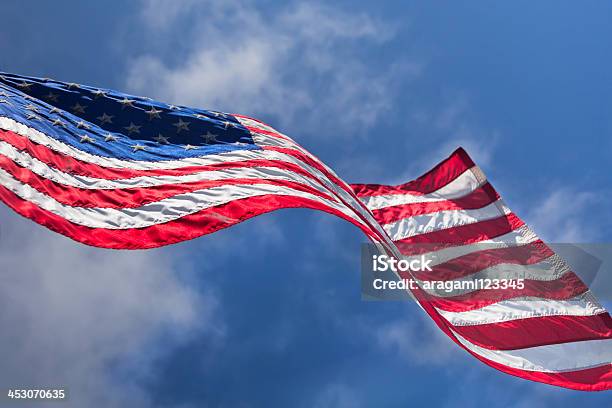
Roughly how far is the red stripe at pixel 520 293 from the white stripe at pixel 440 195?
12.1 feet

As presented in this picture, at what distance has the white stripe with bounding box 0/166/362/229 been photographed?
18438 mm

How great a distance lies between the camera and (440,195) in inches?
1062

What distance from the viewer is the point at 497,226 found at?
85.2 feet

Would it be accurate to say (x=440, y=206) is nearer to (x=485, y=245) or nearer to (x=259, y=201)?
(x=485, y=245)

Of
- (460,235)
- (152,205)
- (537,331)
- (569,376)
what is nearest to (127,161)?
(152,205)

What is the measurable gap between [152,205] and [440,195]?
10601 millimetres

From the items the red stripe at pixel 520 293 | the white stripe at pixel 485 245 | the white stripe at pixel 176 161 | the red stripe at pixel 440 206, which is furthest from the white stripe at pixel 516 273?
the white stripe at pixel 176 161

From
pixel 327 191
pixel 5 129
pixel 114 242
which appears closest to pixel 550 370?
pixel 327 191

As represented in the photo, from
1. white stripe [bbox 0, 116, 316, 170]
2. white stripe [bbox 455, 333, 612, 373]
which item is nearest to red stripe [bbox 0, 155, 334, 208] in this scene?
white stripe [bbox 0, 116, 316, 170]

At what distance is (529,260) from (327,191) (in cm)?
669

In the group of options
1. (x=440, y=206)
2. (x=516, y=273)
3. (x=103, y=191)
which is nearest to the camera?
(x=103, y=191)

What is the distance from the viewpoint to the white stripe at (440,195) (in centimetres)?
2645

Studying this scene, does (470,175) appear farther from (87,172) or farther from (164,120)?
(87,172)

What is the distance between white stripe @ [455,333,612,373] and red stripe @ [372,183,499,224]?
17.1 ft
